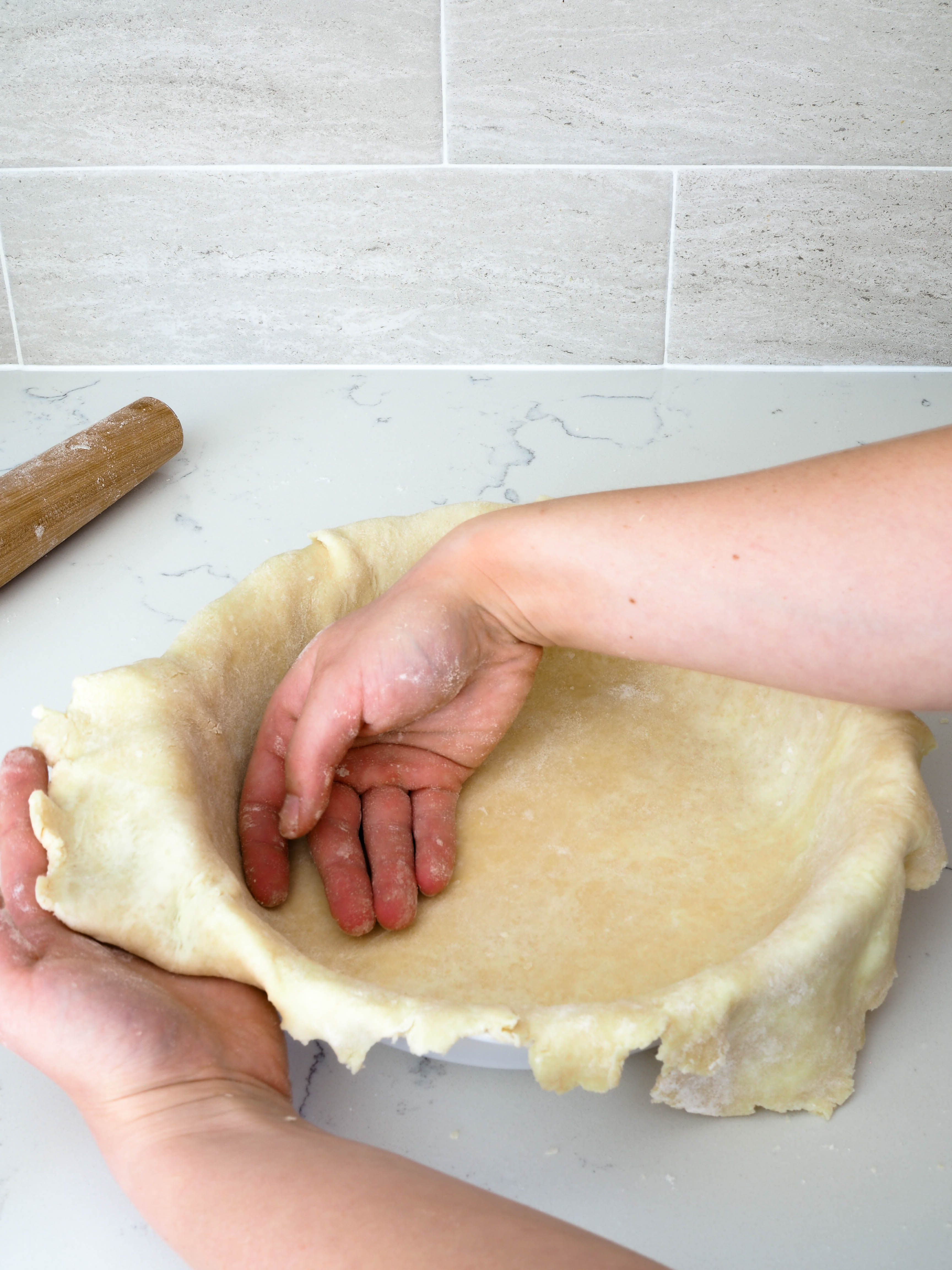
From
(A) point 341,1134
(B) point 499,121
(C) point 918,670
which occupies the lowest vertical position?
(A) point 341,1134

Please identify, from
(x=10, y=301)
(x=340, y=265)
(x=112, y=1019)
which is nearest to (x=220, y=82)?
(x=340, y=265)

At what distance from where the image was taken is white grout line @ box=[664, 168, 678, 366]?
126 cm

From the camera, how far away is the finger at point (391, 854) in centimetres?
69

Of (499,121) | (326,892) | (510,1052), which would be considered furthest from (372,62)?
(510,1052)

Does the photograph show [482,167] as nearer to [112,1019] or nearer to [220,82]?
[220,82]

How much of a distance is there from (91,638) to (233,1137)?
1.88ft

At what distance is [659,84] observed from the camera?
4.01ft

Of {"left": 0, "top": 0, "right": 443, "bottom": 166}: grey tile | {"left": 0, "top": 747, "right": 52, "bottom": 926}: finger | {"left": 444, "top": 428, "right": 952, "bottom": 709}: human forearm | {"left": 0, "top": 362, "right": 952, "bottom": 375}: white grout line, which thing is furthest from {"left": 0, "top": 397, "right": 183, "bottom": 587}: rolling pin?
{"left": 444, "top": 428, "right": 952, "bottom": 709}: human forearm

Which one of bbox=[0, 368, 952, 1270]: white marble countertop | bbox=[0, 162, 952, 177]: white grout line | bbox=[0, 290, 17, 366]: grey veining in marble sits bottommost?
bbox=[0, 368, 952, 1270]: white marble countertop

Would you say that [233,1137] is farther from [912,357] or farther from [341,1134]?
[912,357]

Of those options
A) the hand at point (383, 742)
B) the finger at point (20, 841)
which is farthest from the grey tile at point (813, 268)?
the finger at point (20, 841)

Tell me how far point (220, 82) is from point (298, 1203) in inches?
46.3

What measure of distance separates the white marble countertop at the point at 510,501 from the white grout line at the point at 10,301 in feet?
0.09

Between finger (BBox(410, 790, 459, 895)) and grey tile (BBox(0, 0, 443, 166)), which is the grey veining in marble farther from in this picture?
finger (BBox(410, 790, 459, 895))
